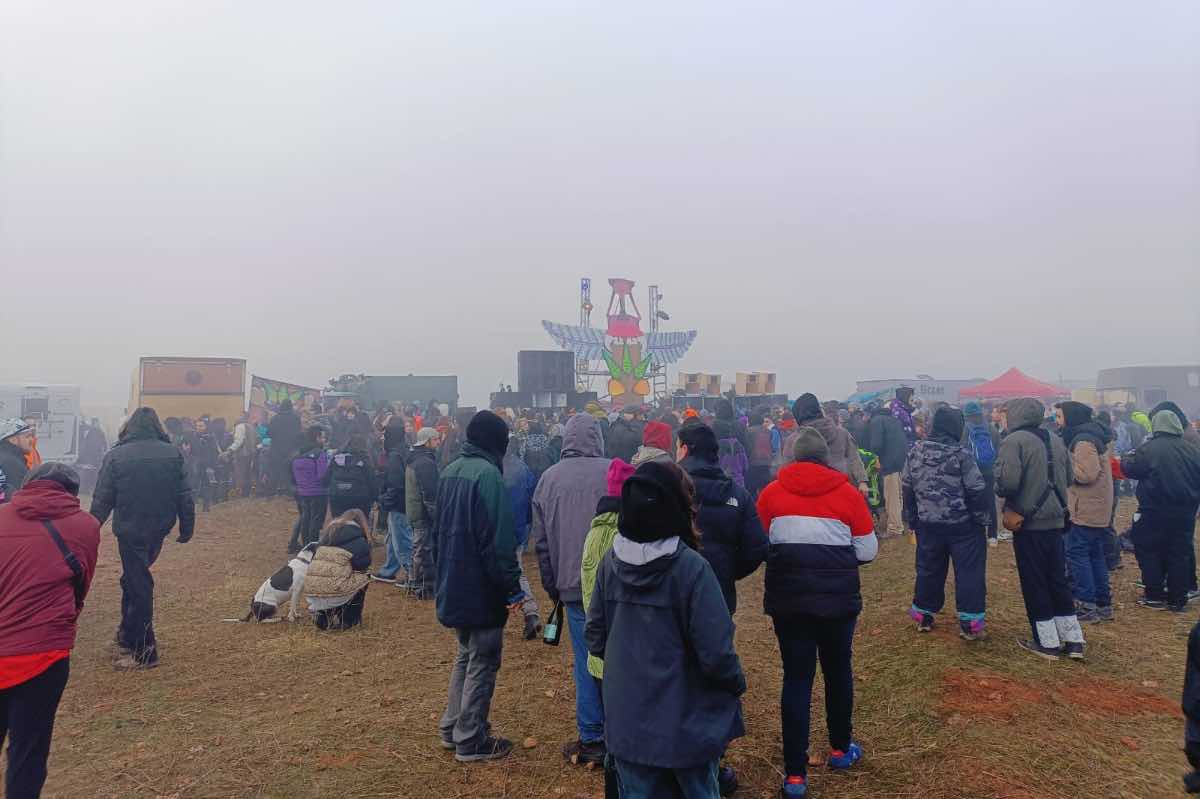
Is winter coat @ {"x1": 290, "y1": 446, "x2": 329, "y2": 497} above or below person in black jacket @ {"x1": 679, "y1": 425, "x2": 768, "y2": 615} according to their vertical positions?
below

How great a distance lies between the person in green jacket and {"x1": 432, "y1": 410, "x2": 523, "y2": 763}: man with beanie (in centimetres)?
64

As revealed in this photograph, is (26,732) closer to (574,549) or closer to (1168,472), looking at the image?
(574,549)

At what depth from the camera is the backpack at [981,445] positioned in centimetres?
915

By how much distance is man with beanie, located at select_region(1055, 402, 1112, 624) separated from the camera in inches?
285

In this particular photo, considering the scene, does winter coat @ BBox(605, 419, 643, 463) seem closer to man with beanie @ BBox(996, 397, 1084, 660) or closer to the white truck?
man with beanie @ BBox(996, 397, 1084, 660)

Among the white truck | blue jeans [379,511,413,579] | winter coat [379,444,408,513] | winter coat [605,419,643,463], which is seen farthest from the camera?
the white truck

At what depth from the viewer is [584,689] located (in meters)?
4.52

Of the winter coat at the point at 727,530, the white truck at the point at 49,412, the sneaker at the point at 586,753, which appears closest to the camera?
the winter coat at the point at 727,530

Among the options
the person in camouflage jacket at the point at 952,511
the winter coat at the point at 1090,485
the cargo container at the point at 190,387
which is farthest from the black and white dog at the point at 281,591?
the cargo container at the point at 190,387

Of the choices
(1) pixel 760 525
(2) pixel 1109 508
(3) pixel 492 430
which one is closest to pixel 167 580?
(3) pixel 492 430

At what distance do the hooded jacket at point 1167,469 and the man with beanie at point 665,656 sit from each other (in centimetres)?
699

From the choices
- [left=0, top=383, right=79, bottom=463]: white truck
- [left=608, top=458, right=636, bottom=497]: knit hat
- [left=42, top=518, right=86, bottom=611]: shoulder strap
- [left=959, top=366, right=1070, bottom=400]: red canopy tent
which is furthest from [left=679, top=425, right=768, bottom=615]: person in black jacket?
[left=959, top=366, right=1070, bottom=400]: red canopy tent

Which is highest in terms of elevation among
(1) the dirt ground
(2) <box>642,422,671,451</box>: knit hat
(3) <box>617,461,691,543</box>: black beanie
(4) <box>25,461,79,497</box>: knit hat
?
(2) <box>642,422,671,451</box>: knit hat

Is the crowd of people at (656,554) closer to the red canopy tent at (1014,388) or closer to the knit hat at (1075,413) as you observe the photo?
the knit hat at (1075,413)
